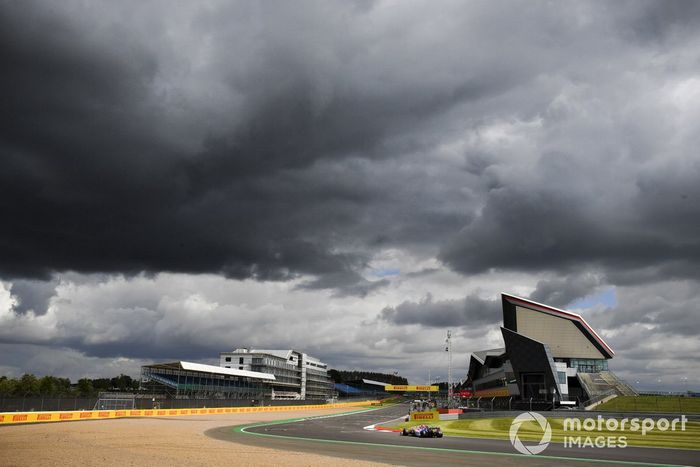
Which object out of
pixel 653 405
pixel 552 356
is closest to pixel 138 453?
pixel 653 405

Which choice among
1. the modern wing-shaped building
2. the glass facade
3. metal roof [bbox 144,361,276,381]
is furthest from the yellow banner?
metal roof [bbox 144,361,276,381]

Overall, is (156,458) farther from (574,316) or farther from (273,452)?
(574,316)

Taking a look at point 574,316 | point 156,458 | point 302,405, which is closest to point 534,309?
point 574,316

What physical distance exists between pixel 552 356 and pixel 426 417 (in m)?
57.1

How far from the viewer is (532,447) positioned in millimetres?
30781

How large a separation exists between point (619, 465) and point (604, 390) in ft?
288

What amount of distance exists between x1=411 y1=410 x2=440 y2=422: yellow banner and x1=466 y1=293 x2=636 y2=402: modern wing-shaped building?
45.1m

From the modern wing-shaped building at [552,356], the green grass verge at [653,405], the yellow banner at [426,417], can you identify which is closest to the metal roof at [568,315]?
the modern wing-shaped building at [552,356]

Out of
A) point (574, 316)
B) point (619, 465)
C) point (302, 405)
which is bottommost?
point (302, 405)

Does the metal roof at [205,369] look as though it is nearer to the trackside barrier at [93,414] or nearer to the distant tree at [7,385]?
the trackside barrier at [93,414]

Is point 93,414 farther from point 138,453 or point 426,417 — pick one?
point 138,453

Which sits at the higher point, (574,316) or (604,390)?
(574,316)

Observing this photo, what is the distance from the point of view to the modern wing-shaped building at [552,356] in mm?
101562

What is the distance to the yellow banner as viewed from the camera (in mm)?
58531
